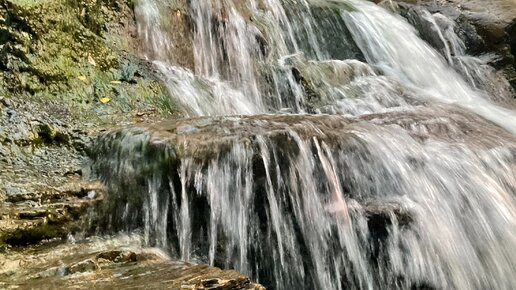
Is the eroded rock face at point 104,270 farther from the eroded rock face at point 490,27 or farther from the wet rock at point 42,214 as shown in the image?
the eroded rock face at point 490,27

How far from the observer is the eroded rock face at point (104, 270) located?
2893mm

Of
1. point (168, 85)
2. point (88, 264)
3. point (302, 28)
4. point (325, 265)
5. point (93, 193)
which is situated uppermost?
point (302, 28)

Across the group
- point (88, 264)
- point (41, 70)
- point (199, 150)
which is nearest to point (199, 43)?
point (41, 70)

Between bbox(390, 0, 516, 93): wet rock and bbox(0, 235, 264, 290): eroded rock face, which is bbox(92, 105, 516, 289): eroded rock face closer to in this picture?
bbox(0, 235, 264, 290): eroded rock face

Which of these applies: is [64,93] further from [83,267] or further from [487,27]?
[487,27]

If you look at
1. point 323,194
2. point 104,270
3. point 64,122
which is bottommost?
point 104,270

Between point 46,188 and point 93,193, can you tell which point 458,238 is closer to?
point 93,193

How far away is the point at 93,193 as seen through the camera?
4.05 metres

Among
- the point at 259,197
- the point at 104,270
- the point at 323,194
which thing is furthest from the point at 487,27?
the point at 104,270

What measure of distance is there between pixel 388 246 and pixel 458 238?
698 mm

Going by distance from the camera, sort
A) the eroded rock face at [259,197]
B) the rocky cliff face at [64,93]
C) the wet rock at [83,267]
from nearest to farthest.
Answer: the wet rock at [83,267]
the rocky cliff face at [64,93]
the eroded rock face at [259,197]

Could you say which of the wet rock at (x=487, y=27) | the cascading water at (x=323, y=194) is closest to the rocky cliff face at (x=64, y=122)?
the cascading water at (x=323, y=194)

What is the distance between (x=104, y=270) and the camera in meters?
3.20

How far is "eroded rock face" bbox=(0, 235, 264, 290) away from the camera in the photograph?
2893 millimetres
